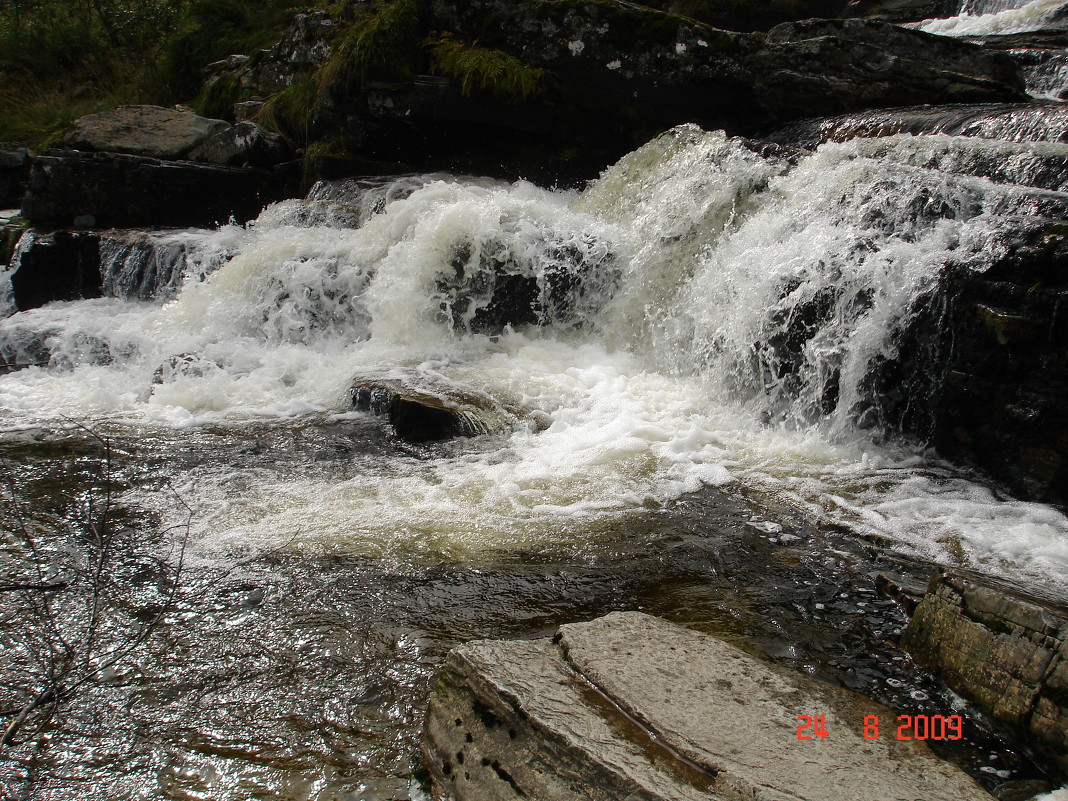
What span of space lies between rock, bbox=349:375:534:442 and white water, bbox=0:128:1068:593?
0.49 ft

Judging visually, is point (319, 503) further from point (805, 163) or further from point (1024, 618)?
point (805, 163)

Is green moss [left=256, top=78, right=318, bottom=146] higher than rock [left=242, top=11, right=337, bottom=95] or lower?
lower

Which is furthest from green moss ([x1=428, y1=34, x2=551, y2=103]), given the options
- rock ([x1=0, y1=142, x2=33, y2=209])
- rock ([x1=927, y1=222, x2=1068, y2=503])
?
rock ([x1=0, y1=142, x2=33, y2=209])

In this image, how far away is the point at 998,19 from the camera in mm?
9945

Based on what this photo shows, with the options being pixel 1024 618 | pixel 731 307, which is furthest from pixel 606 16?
pixel 1024 618

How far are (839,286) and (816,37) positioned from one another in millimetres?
4872

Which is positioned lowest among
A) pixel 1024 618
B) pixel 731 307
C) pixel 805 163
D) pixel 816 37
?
pixel 1024 618

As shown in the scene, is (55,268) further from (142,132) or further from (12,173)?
(12,173)

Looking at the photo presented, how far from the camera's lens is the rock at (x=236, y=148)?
33.0 ft

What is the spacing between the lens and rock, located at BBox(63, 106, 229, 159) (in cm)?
973

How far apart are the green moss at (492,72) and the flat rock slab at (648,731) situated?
794 centimetres

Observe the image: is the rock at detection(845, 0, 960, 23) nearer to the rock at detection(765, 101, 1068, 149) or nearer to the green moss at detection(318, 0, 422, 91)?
the rock at detection(765, 101, 1068, 149)

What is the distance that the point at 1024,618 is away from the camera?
8.02 feet

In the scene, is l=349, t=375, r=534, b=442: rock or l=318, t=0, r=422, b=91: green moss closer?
l=349, t=375, r=534, b=442: rock
